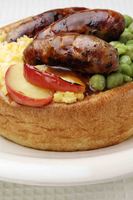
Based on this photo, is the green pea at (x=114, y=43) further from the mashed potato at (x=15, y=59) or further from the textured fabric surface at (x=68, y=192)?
the textured fabric surface at (x=68, y=192)

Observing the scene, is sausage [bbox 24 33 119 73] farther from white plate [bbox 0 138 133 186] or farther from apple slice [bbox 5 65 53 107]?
white plate [bbox 0 138 133 186]

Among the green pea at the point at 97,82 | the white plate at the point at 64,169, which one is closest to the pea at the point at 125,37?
the green pea at the point at 97,82

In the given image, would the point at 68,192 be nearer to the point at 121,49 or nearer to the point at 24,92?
the point at 24,92

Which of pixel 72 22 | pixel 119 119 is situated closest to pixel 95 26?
pixel 72 22

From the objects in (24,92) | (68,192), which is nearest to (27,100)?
(24,92)

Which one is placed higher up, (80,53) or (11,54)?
(80,53)

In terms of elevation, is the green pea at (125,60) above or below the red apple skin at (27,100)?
above
